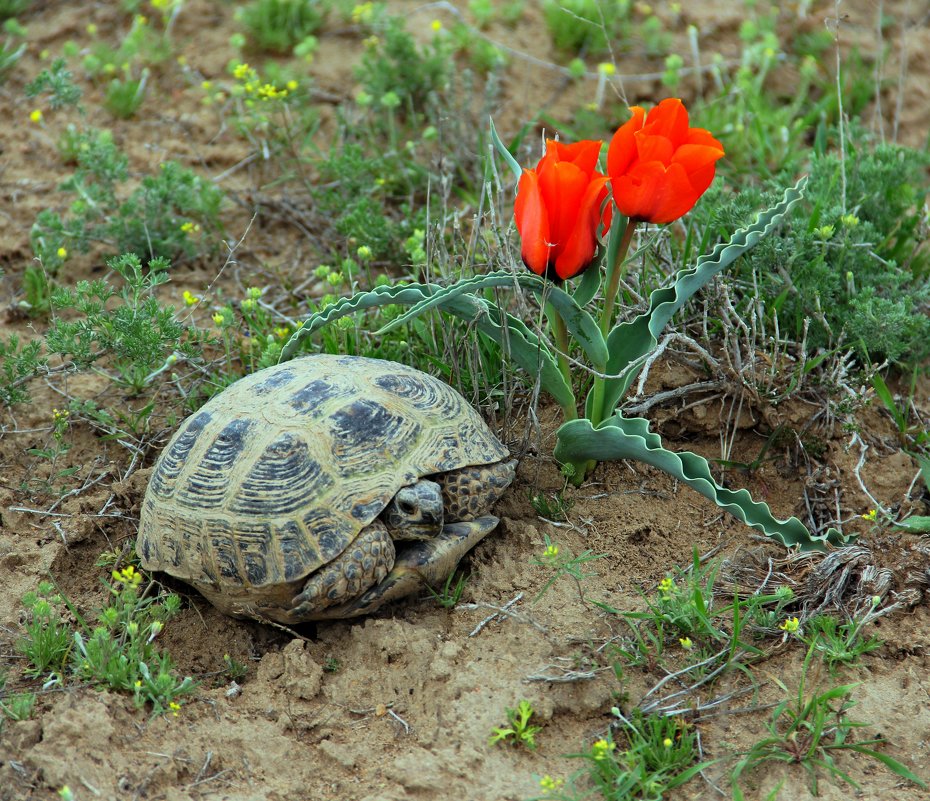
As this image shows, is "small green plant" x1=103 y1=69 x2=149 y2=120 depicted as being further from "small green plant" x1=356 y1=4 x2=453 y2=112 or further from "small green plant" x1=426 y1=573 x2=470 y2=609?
"small green plant" x1=426 y1=573 x2=470 y2=609

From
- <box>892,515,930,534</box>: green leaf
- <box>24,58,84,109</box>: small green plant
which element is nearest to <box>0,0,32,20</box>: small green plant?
<box>24,58,84,109</box>: small green plant

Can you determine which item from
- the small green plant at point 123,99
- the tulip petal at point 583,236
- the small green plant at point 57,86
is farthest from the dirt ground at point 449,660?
the small green plant at point 123,99

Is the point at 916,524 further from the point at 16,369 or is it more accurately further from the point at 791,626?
the point at 16,369

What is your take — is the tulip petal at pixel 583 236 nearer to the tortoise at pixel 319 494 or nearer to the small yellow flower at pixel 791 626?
the tortoise at pixel 319 494

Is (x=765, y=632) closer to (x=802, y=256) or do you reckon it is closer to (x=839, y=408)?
(x=839, y=408)

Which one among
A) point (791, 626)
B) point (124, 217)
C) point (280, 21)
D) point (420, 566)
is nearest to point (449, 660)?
point (420, 566)

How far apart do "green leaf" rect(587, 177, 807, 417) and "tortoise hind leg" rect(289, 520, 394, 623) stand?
89cm

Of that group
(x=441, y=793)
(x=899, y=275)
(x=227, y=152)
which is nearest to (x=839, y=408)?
(x=899, y=275)

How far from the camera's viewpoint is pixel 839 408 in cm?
360

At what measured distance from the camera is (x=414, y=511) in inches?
119

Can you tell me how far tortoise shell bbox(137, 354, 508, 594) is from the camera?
116 inches

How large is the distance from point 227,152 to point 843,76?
3.48 metres

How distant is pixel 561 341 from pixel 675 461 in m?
0.60

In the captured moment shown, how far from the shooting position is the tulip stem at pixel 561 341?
→ 10.5 feet
